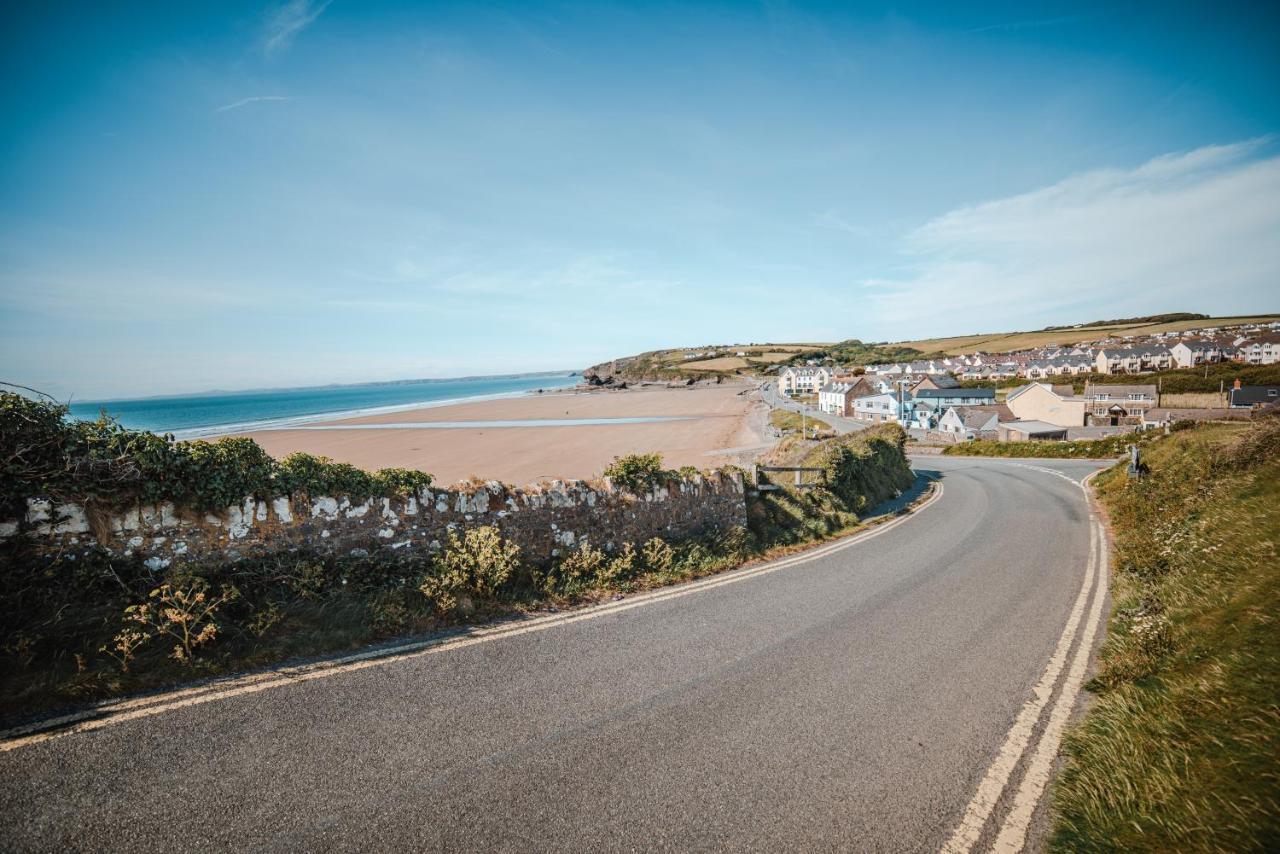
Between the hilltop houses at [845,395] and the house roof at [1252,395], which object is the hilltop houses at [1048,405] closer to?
the house roof at [1252,395]

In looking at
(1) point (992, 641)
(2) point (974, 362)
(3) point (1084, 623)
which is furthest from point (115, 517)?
(2) point (974, 362)

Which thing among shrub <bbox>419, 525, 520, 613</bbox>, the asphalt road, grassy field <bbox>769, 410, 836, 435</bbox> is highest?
shrub <bbox>419, 525, 520, 613</bbox>

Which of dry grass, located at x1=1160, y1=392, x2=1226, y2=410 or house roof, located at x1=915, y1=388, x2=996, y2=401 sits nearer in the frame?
dry grass, located at x1=1160, y1=392, x2=1226, y2=410

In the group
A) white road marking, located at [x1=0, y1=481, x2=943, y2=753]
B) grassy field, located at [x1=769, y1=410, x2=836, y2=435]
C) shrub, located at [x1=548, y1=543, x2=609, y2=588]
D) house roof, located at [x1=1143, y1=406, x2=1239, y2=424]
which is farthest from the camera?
grassy field, located at [x1=769, y1=410, x2=836, y2=435]

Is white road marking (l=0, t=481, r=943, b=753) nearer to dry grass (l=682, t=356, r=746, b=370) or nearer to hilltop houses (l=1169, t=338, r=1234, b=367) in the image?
hilltop houses (l=1169, t=338, r=1234, b=367)

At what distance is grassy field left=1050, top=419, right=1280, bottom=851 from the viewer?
3211 mm

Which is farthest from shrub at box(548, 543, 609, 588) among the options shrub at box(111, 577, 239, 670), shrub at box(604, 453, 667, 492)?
shrub at box(111, 577, 239, 670)

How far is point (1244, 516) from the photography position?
26.5 feet

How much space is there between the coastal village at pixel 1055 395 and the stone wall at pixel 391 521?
3392 centimetres

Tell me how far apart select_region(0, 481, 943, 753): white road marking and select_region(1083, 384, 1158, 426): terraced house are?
7450 centimetres

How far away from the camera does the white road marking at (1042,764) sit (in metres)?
3.92

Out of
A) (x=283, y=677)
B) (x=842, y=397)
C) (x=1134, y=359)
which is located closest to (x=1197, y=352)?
(x=1134, y=359)

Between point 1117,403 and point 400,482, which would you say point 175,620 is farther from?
point 1117,403

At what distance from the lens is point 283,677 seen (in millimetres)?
5605
